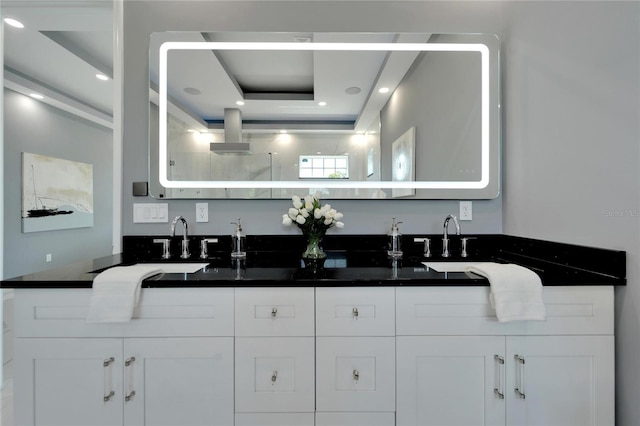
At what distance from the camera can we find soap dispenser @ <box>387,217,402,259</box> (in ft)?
5.29

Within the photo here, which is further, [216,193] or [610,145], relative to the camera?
[216,193]

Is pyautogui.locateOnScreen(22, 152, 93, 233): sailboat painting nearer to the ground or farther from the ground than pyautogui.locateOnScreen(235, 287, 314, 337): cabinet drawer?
farther from the ground

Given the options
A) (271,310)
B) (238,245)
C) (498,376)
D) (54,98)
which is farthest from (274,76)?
(54,98)

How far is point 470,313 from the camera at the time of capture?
114 centimetres

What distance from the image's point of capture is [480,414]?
1147 millimetres

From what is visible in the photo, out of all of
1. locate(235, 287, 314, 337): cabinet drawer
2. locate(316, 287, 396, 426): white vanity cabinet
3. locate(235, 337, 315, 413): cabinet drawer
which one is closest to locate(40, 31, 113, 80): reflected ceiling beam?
locate(235, 287, 314, 337): cabinet drawer

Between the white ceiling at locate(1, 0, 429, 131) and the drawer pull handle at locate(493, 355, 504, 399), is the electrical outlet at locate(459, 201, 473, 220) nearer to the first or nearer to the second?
the white ceiling at locate(1, 0, 429, 131)

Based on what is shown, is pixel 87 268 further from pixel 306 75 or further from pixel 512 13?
pixel 512 13

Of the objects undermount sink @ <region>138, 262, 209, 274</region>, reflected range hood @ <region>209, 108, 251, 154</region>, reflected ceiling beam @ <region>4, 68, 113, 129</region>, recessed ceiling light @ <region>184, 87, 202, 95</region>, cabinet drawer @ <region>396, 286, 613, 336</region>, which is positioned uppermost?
reflected ceiling beam @ <region>4, 68, 113, 129</region>

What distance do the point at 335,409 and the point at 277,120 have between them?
1443 mm

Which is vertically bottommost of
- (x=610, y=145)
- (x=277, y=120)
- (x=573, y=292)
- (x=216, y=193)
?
(x=573, y=292)

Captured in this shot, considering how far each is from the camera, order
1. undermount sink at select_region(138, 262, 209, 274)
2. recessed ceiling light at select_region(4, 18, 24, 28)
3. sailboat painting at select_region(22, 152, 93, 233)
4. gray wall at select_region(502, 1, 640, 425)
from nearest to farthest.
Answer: gray wall at select_region(502, 1, 640, 425), undermount sink at select_region(138, 262, 209, 274), recessed ceiling light at select_region(4, 18, 24, 28), sailboat painting at select_region(22, 152, 93, 233)

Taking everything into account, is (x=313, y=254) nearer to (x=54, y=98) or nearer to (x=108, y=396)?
(x=108, y=396)

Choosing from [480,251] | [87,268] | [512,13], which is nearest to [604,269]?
[480,251]
